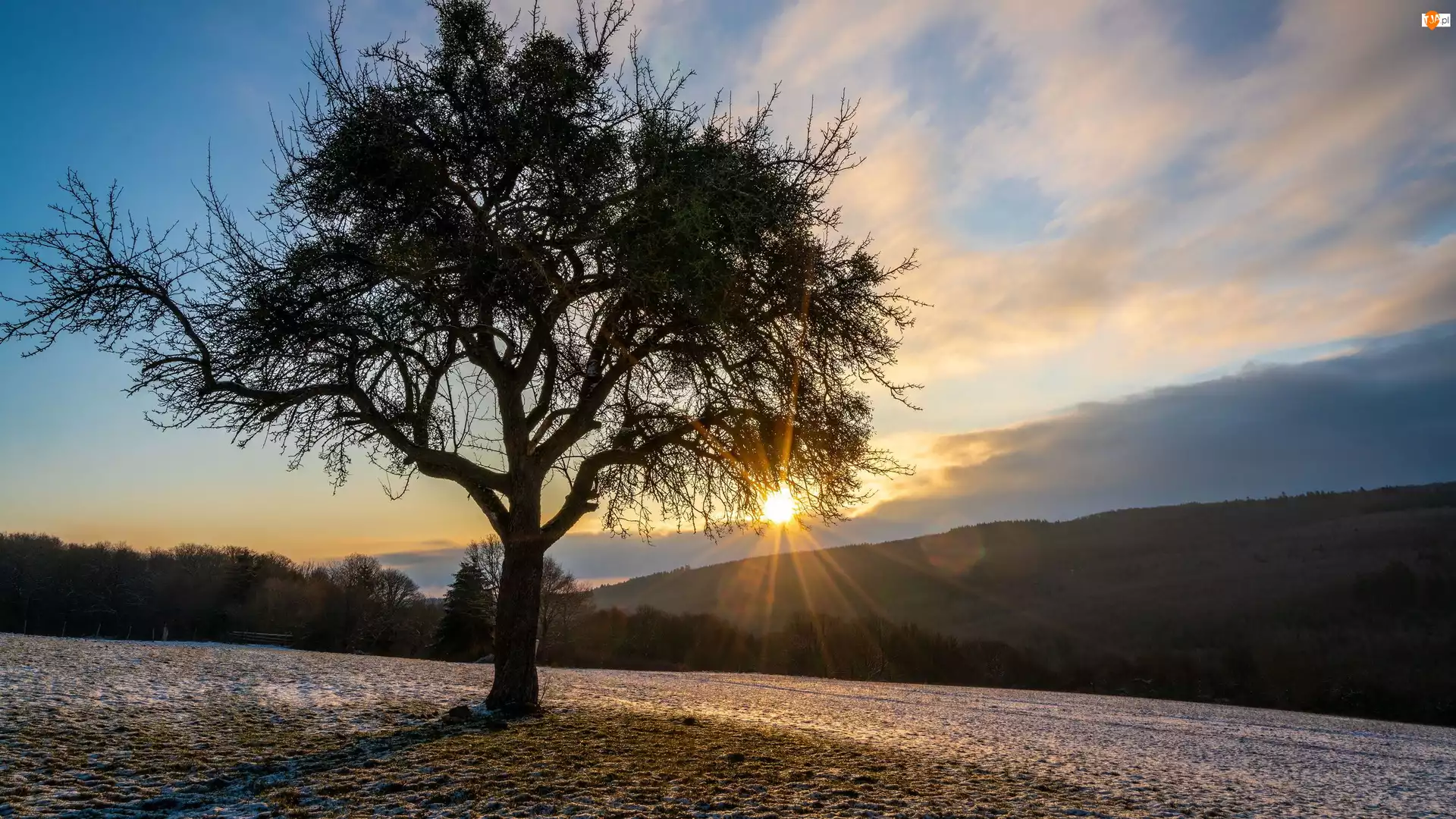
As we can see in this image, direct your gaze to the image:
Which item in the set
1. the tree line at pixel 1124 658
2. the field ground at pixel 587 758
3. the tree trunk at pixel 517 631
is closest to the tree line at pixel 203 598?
the tree line at pixel 1124 658

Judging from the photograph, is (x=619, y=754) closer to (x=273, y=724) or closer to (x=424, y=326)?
(x=273, y=724)

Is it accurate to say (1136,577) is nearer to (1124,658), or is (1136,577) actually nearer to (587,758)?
(1124,658)

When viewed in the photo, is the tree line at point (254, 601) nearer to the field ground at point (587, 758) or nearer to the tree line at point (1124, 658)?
the tree line at point (1124, 658)

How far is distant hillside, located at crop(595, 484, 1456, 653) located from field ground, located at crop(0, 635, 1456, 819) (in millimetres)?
66285

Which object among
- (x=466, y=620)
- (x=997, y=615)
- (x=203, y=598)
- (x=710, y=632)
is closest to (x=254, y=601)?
(x=203, y=598)

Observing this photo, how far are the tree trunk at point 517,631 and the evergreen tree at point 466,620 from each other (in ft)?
118

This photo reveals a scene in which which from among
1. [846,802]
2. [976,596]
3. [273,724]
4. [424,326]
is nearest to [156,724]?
[273,724]

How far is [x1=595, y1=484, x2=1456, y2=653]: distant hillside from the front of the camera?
277 feet

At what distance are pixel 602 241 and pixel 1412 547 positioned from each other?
134m

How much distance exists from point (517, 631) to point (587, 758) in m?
3.71

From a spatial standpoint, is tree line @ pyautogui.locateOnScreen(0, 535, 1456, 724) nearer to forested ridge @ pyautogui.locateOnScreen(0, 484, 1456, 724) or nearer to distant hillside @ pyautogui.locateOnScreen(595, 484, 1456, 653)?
forested ridge @ pyautogui.locateOnScreen(0, 484, 1456, 724)

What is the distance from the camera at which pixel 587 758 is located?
27.5ft

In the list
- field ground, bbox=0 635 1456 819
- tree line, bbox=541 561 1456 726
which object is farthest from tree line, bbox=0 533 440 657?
field ground, bbox=0 635 1456 819

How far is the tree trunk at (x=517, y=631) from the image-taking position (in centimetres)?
1164
